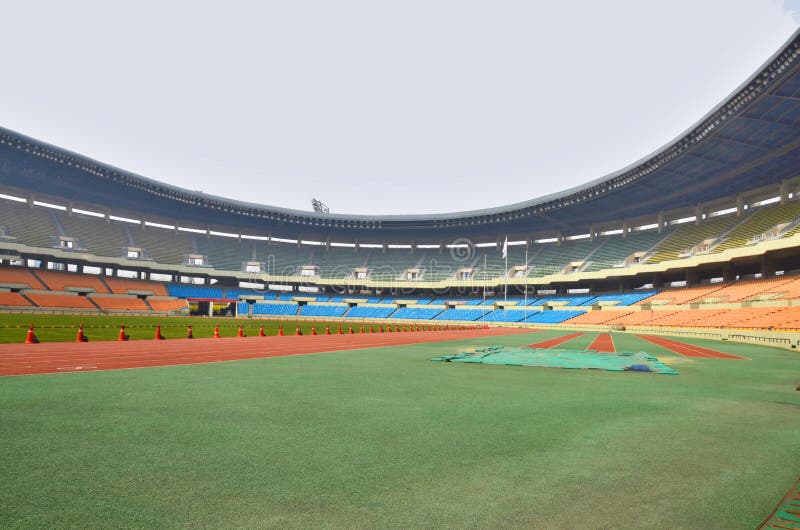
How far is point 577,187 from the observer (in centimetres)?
5009

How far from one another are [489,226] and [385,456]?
65.2 meters

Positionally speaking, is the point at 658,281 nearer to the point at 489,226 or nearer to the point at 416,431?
the point at 489,226

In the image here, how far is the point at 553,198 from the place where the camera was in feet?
173

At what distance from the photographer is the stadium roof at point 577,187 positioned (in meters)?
30.8

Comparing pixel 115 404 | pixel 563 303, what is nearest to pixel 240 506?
pixel 115 404

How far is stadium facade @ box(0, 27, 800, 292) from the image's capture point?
35.4m

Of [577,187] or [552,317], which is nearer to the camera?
[552,317]

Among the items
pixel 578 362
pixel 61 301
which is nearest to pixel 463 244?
pixel 61 301

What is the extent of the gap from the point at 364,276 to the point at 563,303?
30141 mm

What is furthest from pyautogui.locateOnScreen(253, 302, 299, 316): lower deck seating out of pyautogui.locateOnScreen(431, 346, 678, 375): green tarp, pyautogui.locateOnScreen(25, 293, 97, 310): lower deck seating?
pyautogui.locateOnScreen(431, 346, 678, 375): green tarp

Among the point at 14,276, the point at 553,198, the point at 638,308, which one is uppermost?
the point at 553,198

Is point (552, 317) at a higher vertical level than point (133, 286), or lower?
lower

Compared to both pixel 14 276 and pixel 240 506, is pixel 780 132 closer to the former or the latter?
pixel 240 506

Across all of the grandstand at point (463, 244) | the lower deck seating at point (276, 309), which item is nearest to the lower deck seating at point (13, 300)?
the grandstand at point (463, 244)
